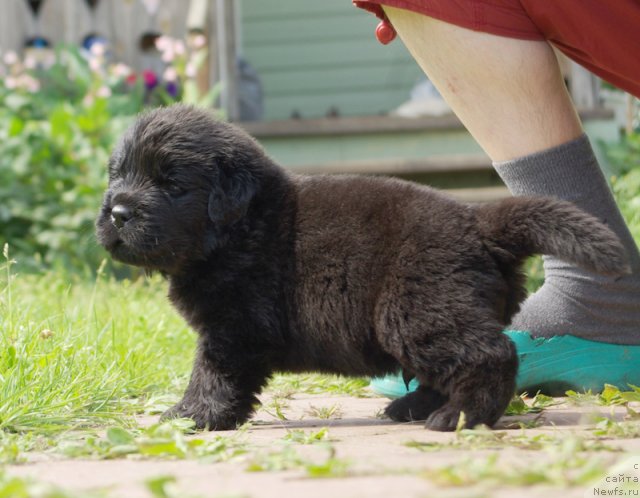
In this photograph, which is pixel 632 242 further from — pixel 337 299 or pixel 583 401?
pixel 337 299

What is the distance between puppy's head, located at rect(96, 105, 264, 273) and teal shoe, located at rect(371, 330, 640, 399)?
91cm

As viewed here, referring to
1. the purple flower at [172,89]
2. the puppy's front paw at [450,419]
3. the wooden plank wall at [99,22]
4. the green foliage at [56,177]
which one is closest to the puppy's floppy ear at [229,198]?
the puppy's front paw at [450,419]

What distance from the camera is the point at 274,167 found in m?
3.05

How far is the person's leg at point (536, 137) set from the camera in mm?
2926

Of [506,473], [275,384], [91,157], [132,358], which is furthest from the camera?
[91,157]

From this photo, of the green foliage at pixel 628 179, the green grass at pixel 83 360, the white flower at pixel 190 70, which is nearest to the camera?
the green grass at pixel 83 360

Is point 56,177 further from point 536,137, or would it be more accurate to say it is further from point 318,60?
point 318,60

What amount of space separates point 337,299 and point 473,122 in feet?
2.55

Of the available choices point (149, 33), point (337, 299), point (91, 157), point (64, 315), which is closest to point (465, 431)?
point (337, 299)

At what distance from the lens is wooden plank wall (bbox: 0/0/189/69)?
8.06 m

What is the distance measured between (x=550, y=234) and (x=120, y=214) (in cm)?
125

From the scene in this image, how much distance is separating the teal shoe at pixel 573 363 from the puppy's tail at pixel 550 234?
2.12ft

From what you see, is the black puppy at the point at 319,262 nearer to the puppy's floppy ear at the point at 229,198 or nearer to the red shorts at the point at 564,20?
the puppy's floppy ear at the point at 229,198

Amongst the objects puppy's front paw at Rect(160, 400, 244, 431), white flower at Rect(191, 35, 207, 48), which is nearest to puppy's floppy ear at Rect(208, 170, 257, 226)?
puppy's front paw at Rect(160, 400, 244, 431)
